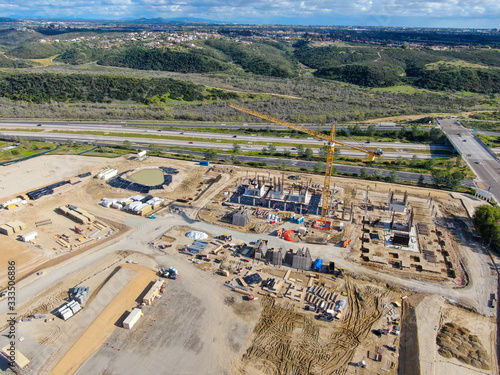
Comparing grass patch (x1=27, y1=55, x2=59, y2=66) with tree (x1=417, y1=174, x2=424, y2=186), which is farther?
grass patch (x1=27, y1=55, x2=59, y2=66)

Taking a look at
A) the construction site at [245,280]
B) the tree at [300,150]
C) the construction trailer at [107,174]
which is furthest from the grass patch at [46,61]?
the tree at [300,150]

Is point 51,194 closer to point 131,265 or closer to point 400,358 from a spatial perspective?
point 131,265

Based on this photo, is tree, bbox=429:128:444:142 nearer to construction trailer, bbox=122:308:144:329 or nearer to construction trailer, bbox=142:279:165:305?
construction trailer, bbox=142:279:165:305

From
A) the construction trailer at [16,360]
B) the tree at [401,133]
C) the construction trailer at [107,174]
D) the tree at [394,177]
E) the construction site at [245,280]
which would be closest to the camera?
the construction trailer at [16,360]

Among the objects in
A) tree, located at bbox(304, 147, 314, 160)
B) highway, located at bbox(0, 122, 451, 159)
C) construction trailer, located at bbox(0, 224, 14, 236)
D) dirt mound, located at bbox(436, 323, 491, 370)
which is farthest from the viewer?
highway, located at bbox(0, 122, 451, 159)

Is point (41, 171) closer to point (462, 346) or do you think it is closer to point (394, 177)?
point (394, 177)

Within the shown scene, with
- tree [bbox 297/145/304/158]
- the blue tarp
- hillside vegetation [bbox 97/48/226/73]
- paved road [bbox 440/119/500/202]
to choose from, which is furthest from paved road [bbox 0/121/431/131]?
hillside vegetation [bbox 97/48/226/73]

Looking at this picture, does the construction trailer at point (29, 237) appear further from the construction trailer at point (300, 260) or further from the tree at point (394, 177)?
the tree at point (394, 177)

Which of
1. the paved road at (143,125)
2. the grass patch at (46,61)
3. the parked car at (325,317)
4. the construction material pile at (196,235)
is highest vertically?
the grass patch at (46,61)
